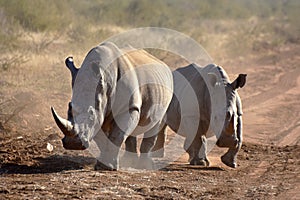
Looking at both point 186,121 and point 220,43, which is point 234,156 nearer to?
point 186,121

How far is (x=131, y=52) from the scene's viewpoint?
9.92m

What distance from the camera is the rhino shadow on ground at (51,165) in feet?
29.4

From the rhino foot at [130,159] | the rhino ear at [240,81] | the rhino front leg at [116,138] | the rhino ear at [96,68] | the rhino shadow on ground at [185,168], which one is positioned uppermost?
the rhino ear at [96,68]

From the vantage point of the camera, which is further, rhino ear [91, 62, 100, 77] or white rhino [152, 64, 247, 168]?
white rhino [152, 64, 247, 168]

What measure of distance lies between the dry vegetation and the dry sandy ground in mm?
14

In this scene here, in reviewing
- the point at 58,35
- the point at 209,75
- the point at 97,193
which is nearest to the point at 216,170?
the point at 209,75

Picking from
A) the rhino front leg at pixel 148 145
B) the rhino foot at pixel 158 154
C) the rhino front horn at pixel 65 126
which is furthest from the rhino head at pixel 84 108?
the rhino foot at pixel 158 154

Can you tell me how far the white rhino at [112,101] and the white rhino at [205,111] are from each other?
0.45 m

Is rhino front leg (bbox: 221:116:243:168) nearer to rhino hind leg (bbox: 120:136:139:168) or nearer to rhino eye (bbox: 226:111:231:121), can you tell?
rhino eye (bbox: 226:111:231:121)

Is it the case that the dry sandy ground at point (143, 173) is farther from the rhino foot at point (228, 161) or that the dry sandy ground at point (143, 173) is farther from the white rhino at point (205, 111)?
the white rhino at point (205, 111)

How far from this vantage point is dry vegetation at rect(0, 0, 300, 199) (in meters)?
8.34

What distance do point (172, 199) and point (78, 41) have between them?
49.5 ft

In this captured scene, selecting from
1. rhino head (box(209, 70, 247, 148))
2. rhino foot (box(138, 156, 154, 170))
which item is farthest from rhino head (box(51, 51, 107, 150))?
rhino head (box(209, 70, 247, 148))

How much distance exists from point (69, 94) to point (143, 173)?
6.64 metres
